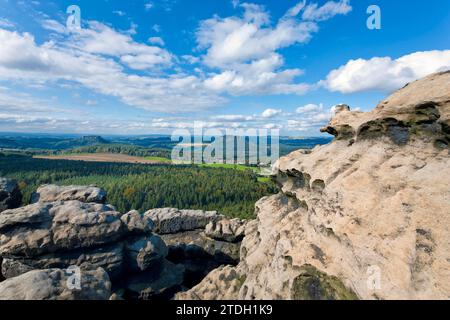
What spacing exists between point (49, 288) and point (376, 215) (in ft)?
67.1

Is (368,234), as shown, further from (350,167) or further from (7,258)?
(7,258)

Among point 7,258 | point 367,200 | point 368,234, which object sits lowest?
point 7,258

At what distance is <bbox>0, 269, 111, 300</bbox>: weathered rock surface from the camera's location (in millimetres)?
15836

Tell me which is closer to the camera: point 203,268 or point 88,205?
point 88,205

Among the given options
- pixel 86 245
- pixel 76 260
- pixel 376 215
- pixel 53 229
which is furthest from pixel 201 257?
pixel 376 215

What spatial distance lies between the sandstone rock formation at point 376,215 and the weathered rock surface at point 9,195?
4078 centimetres

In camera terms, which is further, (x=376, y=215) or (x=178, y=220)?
(x=178, y=220)

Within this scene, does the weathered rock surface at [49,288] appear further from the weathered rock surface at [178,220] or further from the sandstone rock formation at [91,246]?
the weathered rock surface at [178,220]

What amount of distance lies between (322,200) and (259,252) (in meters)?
8.24

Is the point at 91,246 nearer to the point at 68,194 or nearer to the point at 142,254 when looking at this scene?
the point at 142,254

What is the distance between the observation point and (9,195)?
135 feet

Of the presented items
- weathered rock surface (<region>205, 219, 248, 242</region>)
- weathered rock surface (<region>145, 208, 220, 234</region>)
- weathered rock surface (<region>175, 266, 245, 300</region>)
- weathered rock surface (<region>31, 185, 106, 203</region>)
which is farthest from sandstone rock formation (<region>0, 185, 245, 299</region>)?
weathered rock surface (<region>145, 208, 220, 234</region>)
